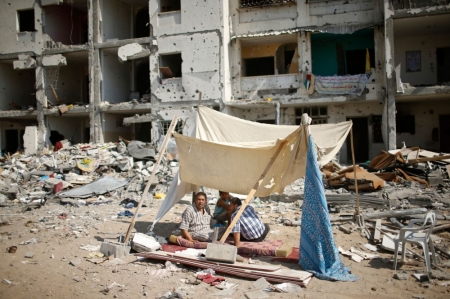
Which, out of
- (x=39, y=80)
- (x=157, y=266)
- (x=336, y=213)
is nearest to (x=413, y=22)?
(x=336, y=213)

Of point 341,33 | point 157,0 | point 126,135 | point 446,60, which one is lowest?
point 126,135

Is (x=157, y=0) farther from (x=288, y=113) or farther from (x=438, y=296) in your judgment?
(x=438, y=296)

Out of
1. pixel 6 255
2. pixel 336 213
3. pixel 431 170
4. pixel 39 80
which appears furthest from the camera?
pixel 39 80

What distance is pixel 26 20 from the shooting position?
Result: 65.5 feet

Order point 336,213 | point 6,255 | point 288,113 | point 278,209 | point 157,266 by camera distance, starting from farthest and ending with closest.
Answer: point 288,113
point 278,209
point 336,213
point 6,255
point 157,266

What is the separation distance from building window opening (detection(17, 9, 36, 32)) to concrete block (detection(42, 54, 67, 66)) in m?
2.34

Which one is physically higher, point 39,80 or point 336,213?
point 39,80

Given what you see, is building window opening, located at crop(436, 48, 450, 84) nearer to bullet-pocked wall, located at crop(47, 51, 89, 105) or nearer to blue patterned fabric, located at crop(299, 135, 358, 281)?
blue patterned fabric, located at crop(299, 135, 358, 281)

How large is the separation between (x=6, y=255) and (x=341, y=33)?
45.0 ft

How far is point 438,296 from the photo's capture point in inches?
157

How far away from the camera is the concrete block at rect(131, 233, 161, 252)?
218 inches

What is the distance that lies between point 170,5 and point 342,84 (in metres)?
9.14

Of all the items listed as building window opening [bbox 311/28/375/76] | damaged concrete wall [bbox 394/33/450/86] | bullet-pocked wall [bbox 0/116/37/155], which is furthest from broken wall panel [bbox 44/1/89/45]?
damaged concrete wall [bbox 394/33/450/86]

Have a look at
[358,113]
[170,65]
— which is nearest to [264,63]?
[170,65]
